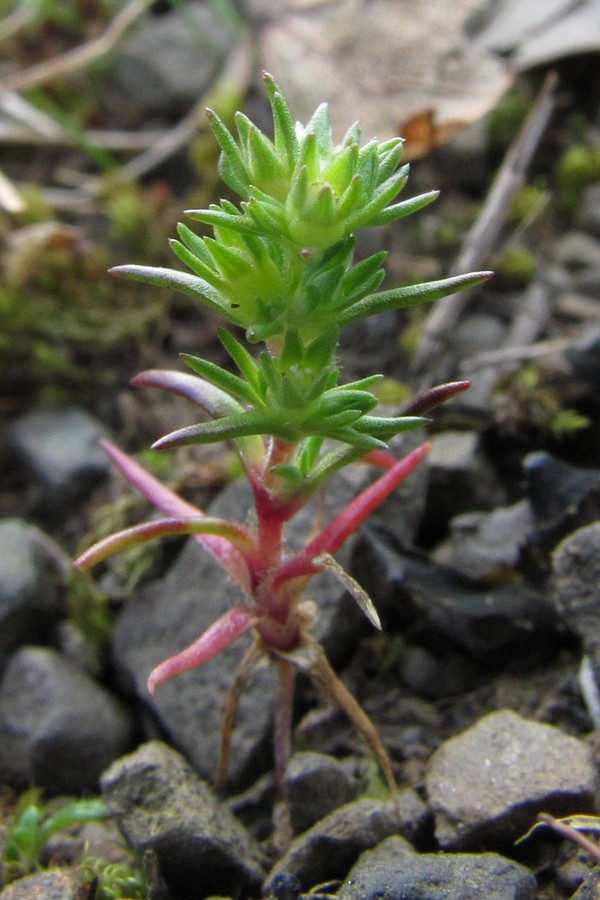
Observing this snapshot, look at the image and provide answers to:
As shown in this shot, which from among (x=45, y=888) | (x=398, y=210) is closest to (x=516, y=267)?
(x=398, y=210)

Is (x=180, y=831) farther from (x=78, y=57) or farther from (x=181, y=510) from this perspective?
(x=78, y=57)

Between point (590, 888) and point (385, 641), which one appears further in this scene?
point (385, 641)

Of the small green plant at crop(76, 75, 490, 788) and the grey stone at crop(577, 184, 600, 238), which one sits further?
the grey stone at crop(577, 184, 600, 238)

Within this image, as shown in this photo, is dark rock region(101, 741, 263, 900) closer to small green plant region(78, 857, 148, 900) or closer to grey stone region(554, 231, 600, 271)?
small green plant region(78, 857, 148, 900)

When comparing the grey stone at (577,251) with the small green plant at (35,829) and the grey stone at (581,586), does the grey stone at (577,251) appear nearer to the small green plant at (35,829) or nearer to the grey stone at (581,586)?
the grey stone at (581,586)

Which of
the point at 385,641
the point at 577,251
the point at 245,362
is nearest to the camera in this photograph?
the point at 245,362

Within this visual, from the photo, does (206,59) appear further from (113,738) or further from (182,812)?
(182,812)

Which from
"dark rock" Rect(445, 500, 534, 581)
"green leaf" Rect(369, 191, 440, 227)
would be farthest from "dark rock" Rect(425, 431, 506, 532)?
"green leaf" Rect(369, 191, 440, 227)
